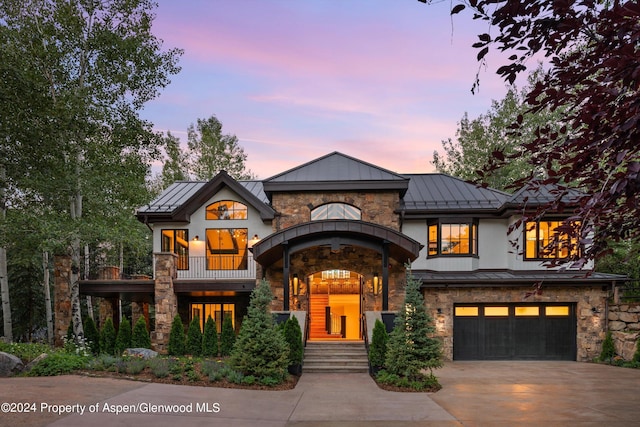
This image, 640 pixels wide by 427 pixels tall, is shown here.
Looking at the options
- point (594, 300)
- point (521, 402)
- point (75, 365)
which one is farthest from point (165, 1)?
point (594, 300)

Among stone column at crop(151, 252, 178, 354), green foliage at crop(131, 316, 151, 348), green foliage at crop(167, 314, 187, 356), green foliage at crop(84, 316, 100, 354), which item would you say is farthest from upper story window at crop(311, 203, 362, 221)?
green foliage at crop(84, 316, 100, 354)

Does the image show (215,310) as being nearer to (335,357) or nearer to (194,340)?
(194,340)

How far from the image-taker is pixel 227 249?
16.8 meters

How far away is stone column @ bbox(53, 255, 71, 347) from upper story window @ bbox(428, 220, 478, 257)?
13.5m

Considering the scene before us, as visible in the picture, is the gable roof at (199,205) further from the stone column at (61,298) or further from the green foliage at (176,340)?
the green foliage at (176,340)

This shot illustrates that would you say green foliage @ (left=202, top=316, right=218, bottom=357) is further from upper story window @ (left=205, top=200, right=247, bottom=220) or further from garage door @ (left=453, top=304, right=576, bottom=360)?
garage door @ (left=453, top=304, right=576, bottom=360)

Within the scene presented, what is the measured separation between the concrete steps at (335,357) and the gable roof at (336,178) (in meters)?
5.60

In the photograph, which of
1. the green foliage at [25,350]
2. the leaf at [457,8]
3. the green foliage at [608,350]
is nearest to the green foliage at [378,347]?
the green foliage at [608,350]

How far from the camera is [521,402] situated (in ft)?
27.9

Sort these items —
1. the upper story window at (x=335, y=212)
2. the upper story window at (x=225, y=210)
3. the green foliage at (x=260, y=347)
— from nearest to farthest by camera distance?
the green foliage at (x=260, y=347) → the upper story window at (x=335, y=212) → the upper story window at (x=225, y=210)

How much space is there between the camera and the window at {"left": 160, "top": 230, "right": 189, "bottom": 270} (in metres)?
16.8

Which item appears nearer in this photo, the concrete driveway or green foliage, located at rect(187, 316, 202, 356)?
the concrete driveway

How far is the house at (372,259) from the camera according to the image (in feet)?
47.5

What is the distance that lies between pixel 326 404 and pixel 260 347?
2.43 m
